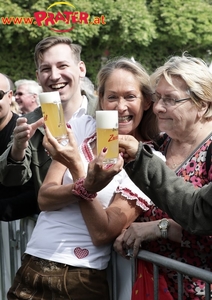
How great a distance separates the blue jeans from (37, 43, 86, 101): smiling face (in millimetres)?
1427

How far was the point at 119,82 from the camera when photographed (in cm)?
344

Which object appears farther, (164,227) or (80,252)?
(80,252)

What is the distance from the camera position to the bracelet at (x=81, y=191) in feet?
10.1

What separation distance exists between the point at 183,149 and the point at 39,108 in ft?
4.35

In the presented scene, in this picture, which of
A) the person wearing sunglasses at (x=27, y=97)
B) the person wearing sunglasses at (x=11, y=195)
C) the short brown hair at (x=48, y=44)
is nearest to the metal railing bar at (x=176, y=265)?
the person wearing sunglasses at (x=11, y=195)

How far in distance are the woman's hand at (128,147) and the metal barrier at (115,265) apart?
0.55 metres

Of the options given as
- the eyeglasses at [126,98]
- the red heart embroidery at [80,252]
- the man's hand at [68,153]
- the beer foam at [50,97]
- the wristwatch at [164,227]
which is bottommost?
the red heart embroidery at [80,252]

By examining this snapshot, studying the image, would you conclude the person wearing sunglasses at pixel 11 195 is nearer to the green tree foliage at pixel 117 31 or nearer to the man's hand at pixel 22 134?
the man's hand at pixel 22 134

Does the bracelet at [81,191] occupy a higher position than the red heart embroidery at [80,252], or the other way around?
the bracelet at [81,191]

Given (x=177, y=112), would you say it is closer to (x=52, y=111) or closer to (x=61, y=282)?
(x=52, y=111)

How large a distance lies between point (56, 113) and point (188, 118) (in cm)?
66

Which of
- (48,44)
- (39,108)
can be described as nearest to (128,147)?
(39,108)

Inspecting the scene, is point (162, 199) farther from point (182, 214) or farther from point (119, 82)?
point (119, 82)

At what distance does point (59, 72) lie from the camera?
14.4 feet
